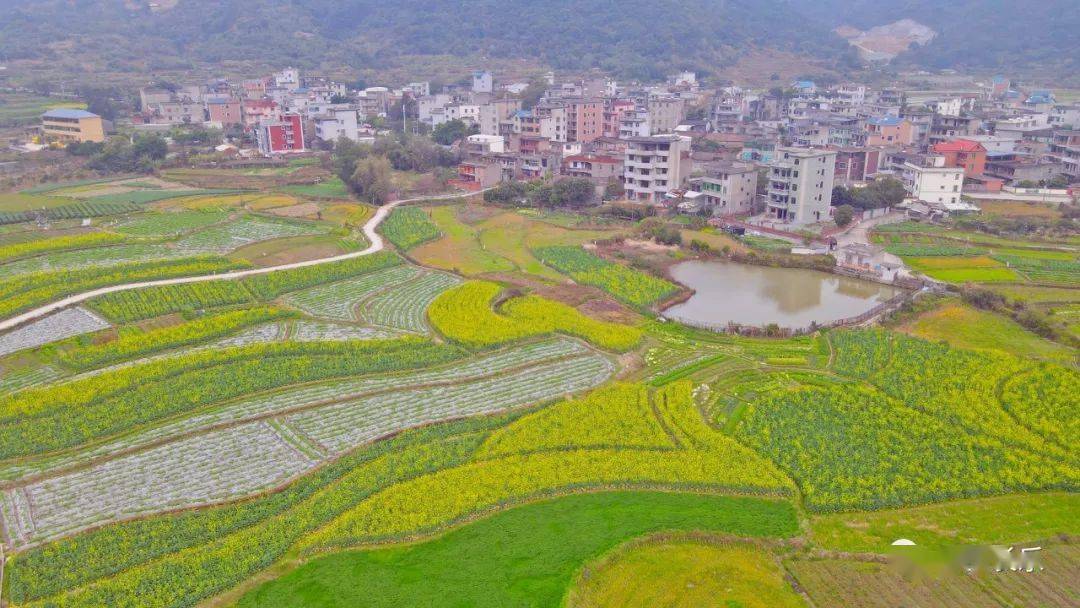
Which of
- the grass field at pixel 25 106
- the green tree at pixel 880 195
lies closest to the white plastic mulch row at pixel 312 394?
the green tree at pixel 880 195

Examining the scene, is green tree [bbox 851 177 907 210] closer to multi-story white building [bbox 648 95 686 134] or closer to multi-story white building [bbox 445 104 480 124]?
multi-story white building [bbox 648 95 686 134]

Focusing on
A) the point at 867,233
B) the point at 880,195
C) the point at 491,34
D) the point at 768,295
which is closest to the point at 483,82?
the point at 491,34

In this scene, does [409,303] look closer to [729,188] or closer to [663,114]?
[729,188]

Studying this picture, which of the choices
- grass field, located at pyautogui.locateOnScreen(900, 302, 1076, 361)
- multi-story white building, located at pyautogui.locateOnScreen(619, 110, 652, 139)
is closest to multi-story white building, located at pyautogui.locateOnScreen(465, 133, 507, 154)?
multi-story white building, located at pyautogui.locateOnScreen(619, 110, 652, 139)

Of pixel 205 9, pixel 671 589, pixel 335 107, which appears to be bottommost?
pixel 671 589

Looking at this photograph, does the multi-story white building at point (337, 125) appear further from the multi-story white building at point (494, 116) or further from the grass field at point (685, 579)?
the grass field at point (685, 579)

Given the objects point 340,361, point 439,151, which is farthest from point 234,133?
point 340,361

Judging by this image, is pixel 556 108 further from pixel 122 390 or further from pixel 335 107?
pixel 122 390
